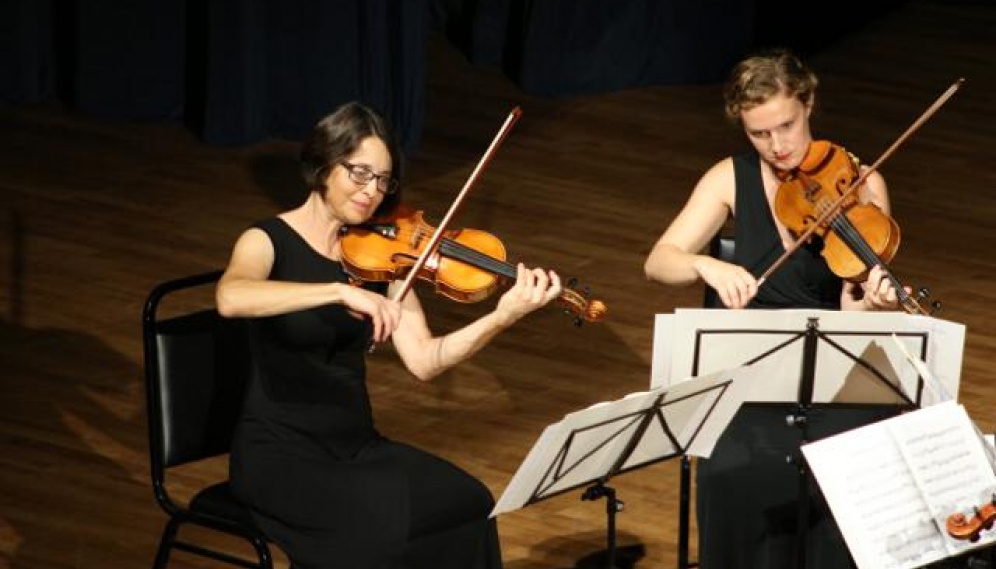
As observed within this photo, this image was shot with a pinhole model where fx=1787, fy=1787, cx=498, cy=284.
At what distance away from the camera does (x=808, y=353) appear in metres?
3.19

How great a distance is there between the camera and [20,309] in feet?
16.7

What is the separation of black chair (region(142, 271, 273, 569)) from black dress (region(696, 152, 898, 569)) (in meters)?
0.91

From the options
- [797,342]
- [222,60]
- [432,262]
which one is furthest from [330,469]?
[222,60]

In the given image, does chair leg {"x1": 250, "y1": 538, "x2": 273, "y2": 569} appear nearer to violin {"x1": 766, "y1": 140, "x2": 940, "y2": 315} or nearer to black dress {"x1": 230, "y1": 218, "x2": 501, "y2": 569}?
black dress {"x1": 230, "y1": 218, "x2": 501, "y2": 569}

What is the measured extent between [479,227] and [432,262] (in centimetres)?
282

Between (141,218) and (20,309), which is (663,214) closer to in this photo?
(141,218)

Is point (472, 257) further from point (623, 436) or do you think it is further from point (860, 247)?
point (860, 247)

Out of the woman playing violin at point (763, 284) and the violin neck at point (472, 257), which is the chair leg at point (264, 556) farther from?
the woman playing violin at point (763, 284)

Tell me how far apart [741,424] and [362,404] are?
2.54ft

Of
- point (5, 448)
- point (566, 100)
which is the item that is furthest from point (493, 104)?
point (5, 448)

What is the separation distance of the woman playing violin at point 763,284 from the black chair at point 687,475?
0.10ft

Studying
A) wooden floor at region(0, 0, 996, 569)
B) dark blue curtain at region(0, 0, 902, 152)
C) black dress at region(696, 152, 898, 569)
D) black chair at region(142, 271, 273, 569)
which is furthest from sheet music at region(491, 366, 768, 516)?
dark blue curtain at region(0, 0, 902, 152)

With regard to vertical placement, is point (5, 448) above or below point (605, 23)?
below

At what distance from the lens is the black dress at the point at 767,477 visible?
11.3 ft
